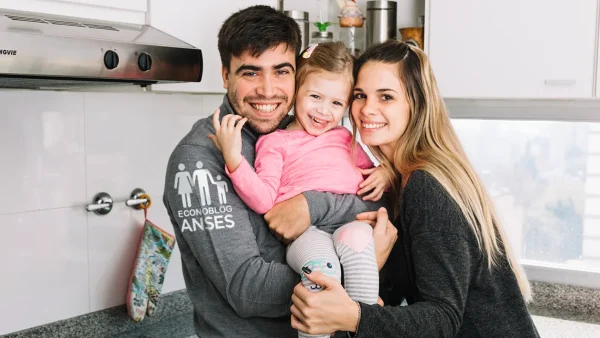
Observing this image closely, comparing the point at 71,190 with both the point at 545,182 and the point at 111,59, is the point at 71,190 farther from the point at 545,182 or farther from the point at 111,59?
the point at 545,182

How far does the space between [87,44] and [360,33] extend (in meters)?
1.38

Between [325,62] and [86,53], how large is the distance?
535mm

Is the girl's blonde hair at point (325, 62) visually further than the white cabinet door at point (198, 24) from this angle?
No

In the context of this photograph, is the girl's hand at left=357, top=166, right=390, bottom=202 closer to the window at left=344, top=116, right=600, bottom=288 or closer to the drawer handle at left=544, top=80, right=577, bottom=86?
the drawer handle at left=544, top=80, right=577, bottom=86

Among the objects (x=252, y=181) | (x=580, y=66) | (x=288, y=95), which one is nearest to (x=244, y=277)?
(x=252, y=181)

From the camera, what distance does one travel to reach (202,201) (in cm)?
140

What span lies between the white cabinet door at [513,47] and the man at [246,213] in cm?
82

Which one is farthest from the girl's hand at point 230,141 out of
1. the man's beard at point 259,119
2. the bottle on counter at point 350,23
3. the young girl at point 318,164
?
the bottle on counter at point 350,23

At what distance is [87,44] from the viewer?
4.80 feet

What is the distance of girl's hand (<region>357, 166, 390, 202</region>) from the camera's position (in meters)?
1.58

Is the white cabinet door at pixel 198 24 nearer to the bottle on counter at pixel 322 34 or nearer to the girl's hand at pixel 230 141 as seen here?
the bottle on counter at pixel 322 34

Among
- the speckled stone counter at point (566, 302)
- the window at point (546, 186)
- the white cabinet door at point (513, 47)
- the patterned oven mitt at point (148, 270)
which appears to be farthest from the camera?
the window at point (546, 186)

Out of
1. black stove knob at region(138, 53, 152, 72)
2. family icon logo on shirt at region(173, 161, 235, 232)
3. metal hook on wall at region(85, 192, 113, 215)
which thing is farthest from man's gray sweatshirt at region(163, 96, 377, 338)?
metal hook on wall at region(85, 192, 113, 215)

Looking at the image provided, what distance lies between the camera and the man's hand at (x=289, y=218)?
145 centimetres
